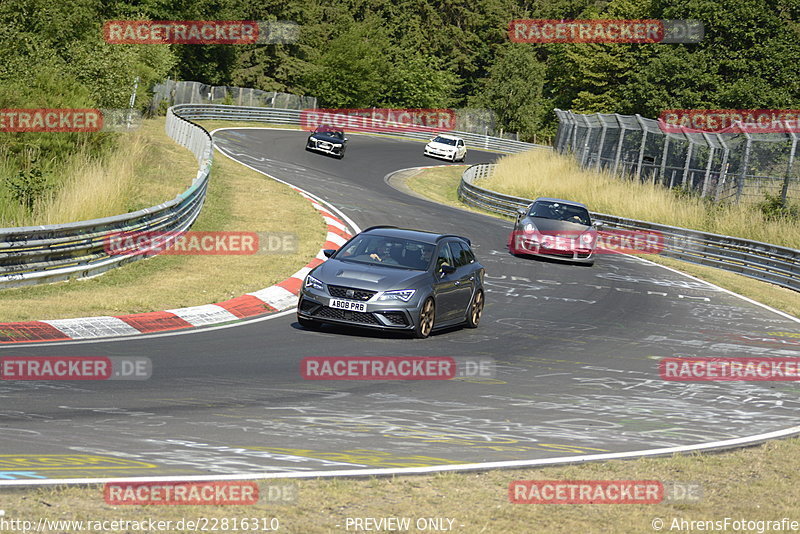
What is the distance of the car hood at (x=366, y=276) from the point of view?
45.0ft

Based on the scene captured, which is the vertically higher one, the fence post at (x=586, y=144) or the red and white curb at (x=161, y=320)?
the fence post at (x=586, y=144)

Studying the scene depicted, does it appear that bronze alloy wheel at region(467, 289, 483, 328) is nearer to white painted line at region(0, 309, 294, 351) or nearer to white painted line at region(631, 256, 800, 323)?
white painted line at region(0, 309, 294, 351)

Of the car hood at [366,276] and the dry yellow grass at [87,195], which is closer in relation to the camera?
the car hood at [366,276]

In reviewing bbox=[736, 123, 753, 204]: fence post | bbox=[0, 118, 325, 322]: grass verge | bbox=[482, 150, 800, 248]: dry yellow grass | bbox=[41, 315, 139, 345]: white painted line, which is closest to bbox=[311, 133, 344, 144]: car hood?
bbox=[482, 150, 800, 248]: dry yellow grass

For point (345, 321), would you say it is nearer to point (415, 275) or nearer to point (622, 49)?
point (415, 275)

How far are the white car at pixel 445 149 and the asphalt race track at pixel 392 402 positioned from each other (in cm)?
4182

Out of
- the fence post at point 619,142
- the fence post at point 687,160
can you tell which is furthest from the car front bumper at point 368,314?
the fence post at point 619,142

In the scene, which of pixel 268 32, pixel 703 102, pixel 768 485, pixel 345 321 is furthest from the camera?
pixel 268 32

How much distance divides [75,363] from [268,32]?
86.3 meters

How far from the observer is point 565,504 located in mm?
6883

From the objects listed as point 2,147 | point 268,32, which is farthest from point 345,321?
point 268,32

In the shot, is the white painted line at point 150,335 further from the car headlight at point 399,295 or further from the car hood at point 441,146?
the car hood at point 441,146

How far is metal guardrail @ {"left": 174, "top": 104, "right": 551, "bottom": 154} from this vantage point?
60.0m

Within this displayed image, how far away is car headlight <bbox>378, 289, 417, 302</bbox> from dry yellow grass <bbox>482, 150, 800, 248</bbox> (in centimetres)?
1959
